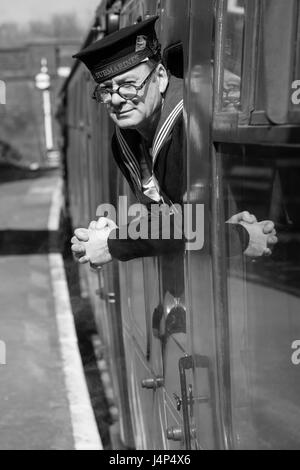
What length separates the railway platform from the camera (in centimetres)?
553

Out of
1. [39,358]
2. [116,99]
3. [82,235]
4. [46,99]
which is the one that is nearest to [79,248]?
[82,235]

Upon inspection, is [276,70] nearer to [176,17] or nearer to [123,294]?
[176,17]

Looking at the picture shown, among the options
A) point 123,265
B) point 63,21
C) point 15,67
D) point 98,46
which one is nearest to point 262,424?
point 98,46

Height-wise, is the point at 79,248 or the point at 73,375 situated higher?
the point at 79,248

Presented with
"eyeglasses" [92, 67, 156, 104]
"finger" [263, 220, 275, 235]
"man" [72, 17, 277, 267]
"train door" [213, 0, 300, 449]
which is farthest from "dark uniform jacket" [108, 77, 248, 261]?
"finger" [263, 220, 275, 235]

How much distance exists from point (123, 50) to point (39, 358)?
5271 millimetres

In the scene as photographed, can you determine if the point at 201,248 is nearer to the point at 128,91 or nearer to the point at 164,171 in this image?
the point at 164,171

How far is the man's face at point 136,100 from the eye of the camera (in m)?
2.34

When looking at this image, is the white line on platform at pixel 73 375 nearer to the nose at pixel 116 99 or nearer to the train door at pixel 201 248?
the train door at pixel 201 248

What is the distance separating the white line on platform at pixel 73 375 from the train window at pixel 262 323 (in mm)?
3051

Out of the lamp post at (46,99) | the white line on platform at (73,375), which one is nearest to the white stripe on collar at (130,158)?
the white line on platform at (73,375)

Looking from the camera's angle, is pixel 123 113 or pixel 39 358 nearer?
A: pixel 123 113

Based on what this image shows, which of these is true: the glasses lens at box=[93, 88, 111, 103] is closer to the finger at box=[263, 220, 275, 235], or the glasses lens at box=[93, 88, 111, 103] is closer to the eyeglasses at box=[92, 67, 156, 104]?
the eyeglasses at box=[92, 67, 156, 104]

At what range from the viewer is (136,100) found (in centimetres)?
235
